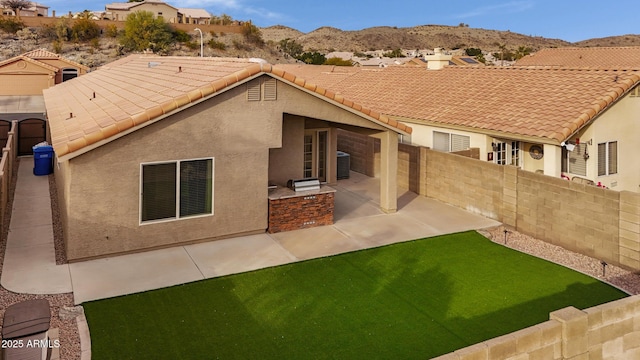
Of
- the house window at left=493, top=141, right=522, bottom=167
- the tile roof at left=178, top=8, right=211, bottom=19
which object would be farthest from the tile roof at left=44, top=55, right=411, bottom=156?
the tile roof at left=178, top=8, right=211, bottom=19

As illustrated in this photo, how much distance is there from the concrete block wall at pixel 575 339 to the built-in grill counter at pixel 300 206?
794 centimetres

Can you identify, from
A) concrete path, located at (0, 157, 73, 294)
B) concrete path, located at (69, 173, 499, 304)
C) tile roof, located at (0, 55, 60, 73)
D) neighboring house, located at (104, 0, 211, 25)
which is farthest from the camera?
neighboring house, located at (104, 0, 211, 25)

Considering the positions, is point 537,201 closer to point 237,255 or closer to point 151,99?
point 237,255

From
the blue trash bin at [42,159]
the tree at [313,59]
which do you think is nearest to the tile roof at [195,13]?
the tree at [313,59]

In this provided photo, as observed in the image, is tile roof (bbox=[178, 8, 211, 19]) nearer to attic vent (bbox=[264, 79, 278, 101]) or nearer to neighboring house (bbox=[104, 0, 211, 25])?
neighboring house (bbox=[104, 0, 211, 25])

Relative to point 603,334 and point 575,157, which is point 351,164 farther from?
point 603,334

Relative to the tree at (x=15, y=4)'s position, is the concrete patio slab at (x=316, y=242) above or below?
below

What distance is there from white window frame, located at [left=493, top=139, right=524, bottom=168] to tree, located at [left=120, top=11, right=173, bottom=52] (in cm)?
6130

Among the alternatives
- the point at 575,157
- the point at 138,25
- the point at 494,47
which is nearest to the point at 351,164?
the point at 575,157

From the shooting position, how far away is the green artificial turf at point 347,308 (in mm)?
7828

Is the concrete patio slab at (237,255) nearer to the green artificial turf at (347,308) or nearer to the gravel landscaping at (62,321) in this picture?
the green artificial turf at (347,308)

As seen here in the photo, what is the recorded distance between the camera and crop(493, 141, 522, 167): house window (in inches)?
672

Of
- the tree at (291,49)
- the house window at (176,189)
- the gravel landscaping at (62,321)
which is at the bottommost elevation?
the gravel landscaping at (62,321)

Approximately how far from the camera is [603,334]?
6.70 m
